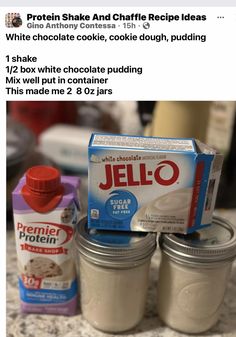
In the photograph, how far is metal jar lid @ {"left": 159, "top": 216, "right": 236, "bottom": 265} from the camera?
2.02 feet

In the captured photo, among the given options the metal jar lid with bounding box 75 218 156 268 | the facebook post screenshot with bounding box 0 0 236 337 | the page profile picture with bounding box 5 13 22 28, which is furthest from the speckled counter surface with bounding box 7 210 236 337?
the page profile picture with bounding box 5 13 22 28

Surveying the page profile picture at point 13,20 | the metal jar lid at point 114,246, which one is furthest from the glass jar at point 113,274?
the page profile picture at point 13,20

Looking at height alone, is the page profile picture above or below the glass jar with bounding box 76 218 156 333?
above

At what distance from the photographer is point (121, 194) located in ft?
2.02

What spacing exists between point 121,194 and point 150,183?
39 millimetres

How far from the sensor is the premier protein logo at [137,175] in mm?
600

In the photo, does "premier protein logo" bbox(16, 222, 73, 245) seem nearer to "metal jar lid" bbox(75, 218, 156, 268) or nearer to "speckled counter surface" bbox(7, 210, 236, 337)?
"metal jar lid" bbox(75, 218, 156, 268)

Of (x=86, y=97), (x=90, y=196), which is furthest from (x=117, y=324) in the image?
(x=86, y=97)

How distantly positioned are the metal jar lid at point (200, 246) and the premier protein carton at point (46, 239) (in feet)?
0.44

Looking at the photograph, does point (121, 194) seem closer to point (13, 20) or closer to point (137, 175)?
point (137, 175)

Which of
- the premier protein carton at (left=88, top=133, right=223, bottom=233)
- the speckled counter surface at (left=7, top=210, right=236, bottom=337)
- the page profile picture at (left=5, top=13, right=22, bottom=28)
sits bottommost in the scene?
the speckled counter surface at (left=7, top=210, right=236, bottom=337)

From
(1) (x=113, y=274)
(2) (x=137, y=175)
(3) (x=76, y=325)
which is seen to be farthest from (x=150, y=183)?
(3) (x=76, y=325)

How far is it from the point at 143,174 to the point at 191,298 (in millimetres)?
181

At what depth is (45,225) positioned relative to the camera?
65 cm
